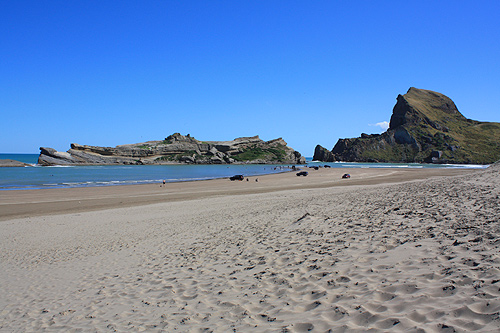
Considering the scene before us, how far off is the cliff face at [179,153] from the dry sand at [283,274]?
128m

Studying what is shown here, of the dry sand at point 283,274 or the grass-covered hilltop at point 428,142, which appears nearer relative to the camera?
the dry sand at point 283,274

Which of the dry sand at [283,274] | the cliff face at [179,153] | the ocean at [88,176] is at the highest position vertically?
the cliff face at [179,153]

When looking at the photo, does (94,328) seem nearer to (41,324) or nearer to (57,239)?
(41,324)

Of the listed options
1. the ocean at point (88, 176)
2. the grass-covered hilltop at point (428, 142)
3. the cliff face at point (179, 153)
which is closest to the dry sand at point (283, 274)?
the ocean at point (88, 176)

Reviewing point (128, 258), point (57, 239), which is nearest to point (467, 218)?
point (128, 258)

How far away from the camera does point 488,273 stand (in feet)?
15.8

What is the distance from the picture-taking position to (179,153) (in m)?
161

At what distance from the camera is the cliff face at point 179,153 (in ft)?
416

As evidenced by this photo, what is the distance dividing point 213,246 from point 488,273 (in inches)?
283

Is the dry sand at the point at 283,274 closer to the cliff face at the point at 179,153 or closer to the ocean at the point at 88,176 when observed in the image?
the ocean at the point at 88,176

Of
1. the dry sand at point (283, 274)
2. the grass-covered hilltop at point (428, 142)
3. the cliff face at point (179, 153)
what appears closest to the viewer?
the dry sand at point (283, 274)

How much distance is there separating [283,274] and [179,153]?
523 feet

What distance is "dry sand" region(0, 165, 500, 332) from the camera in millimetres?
4480

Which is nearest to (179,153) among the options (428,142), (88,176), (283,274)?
(88,176)
